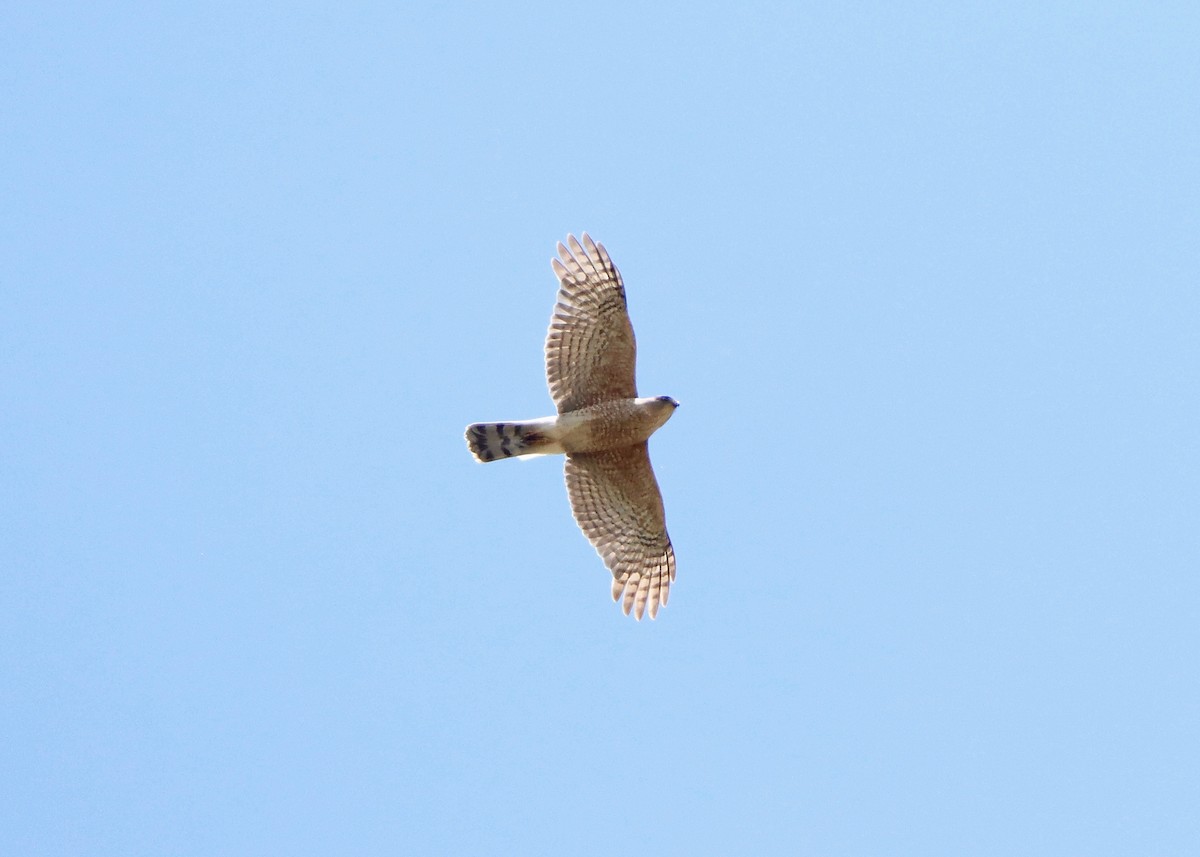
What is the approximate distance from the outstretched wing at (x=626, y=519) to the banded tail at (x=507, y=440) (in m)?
0.41

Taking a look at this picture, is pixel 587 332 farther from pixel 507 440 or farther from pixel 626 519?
pixel 626 519

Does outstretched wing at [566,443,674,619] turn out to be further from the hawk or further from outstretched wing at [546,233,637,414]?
outstretched wing at [546,233,637,414]

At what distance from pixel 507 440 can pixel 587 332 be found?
1132 mm

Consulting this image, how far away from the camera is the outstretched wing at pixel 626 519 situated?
15.1 metres

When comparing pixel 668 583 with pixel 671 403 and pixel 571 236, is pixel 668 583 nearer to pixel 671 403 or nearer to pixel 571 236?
pixel 671 403

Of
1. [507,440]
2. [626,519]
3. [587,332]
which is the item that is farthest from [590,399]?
[626,519]

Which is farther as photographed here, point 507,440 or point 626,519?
point 626,519

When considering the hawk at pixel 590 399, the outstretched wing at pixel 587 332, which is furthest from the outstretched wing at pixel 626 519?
the outstretched wing at pixel 587 332

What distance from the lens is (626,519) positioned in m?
15.5

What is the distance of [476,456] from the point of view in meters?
14.9

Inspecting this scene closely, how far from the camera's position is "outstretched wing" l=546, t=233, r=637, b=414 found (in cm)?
1465

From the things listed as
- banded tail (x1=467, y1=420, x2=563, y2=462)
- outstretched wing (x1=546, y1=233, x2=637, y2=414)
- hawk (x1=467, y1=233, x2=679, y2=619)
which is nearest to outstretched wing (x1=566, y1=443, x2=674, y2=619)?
hawk (x1=467, y1=233, x2=679, y2=619)

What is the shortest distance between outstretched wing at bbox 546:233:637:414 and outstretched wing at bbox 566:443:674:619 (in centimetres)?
61

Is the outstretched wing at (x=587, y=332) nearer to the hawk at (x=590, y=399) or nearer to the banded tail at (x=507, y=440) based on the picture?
the hawk at (x=590, y=399)
